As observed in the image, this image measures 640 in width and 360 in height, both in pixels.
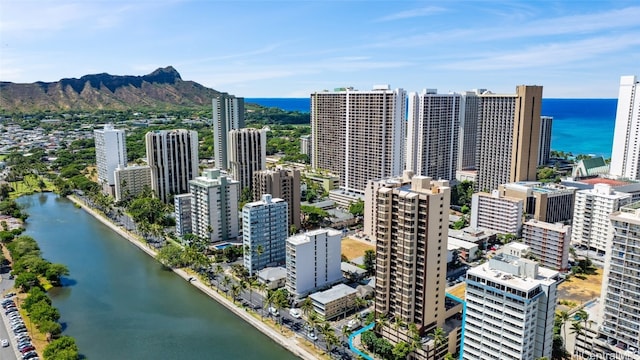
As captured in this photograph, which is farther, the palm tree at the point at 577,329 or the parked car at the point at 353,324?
the parked car at the point at 353,324

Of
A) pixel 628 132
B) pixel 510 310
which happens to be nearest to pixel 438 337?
pixel 510 310

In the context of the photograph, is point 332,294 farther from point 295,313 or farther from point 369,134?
point 369,134

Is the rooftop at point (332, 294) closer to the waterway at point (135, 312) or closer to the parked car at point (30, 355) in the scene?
the waterway at point (135, 312)

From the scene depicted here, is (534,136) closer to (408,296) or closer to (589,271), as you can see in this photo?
(589,271)

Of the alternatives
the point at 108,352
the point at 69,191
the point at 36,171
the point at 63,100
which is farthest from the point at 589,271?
the point at 63,100

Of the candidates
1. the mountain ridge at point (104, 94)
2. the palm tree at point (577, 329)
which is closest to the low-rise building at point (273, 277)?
the palm tree at point (577, 329)
